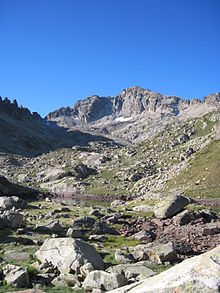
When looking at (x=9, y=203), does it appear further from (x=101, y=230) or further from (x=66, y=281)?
(x=66, y=281)

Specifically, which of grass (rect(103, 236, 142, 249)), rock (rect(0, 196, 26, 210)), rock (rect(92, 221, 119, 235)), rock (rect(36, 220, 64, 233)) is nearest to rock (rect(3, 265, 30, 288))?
grass (rect(103, 236, 142, 249))

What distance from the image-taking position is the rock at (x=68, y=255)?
2255 centimetres

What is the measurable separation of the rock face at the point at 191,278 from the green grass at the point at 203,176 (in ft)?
255

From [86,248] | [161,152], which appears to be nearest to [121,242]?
[86,248]

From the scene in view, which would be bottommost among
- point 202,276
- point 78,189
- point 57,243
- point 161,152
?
point 202,276

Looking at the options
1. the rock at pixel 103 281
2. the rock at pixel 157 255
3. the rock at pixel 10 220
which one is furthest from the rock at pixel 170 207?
the rock at pixel 103 281

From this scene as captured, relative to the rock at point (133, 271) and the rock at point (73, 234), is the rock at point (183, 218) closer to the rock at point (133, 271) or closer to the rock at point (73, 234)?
the rock at point (73, 234)

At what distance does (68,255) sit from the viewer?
23.2m

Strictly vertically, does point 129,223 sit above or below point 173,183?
below

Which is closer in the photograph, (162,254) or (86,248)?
(86,248)

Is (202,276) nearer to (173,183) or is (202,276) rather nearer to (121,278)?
(121,278)

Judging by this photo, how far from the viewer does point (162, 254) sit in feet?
88.5

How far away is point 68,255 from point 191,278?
15.6m

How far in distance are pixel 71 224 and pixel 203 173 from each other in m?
65.5
